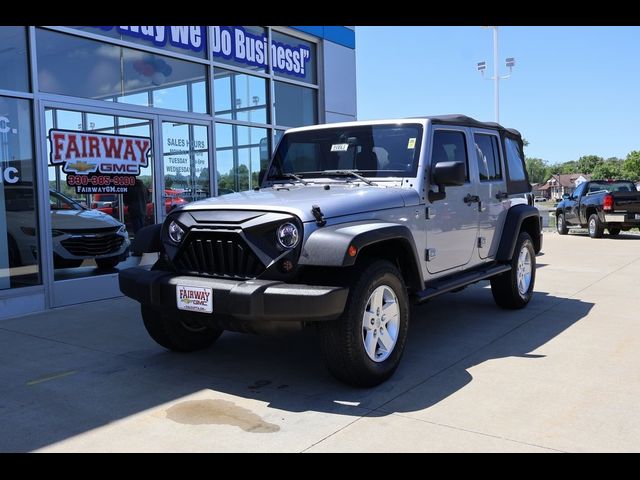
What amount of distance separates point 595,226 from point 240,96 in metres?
10.8

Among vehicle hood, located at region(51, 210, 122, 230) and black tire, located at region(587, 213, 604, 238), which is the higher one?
vehicle hood, located at region(51, 210, 122, 230)

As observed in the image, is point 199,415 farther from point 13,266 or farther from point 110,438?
point 13,266

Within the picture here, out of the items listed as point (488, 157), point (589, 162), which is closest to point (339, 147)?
point (488, 157)

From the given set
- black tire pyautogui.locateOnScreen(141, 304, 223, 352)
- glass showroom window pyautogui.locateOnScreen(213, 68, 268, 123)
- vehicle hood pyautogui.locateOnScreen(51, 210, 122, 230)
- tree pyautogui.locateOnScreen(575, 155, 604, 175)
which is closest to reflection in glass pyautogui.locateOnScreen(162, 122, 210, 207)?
glass showroom window pyautogui.locateOnScreen(213, 68, 268, 123)

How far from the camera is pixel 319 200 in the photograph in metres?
4.18

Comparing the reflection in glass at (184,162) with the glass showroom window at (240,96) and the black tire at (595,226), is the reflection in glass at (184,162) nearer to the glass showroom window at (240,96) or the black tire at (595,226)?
the glass showroom window at (240,96)

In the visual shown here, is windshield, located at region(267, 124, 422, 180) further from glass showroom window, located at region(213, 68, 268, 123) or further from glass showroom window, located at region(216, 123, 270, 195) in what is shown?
glass showroom window, located at region(213, 68, 268, 123)

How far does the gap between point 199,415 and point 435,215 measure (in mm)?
2538

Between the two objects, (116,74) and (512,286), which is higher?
(116,74)

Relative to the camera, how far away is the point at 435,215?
503cm

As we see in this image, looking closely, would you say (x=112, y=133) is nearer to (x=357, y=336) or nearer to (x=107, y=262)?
(x=107, y=262)

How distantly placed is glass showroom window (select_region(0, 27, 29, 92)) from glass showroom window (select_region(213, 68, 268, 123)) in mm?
3085

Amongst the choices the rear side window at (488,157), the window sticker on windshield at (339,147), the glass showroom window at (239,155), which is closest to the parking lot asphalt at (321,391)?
the rear side window at (488,157)

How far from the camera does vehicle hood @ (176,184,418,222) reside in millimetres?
4039
